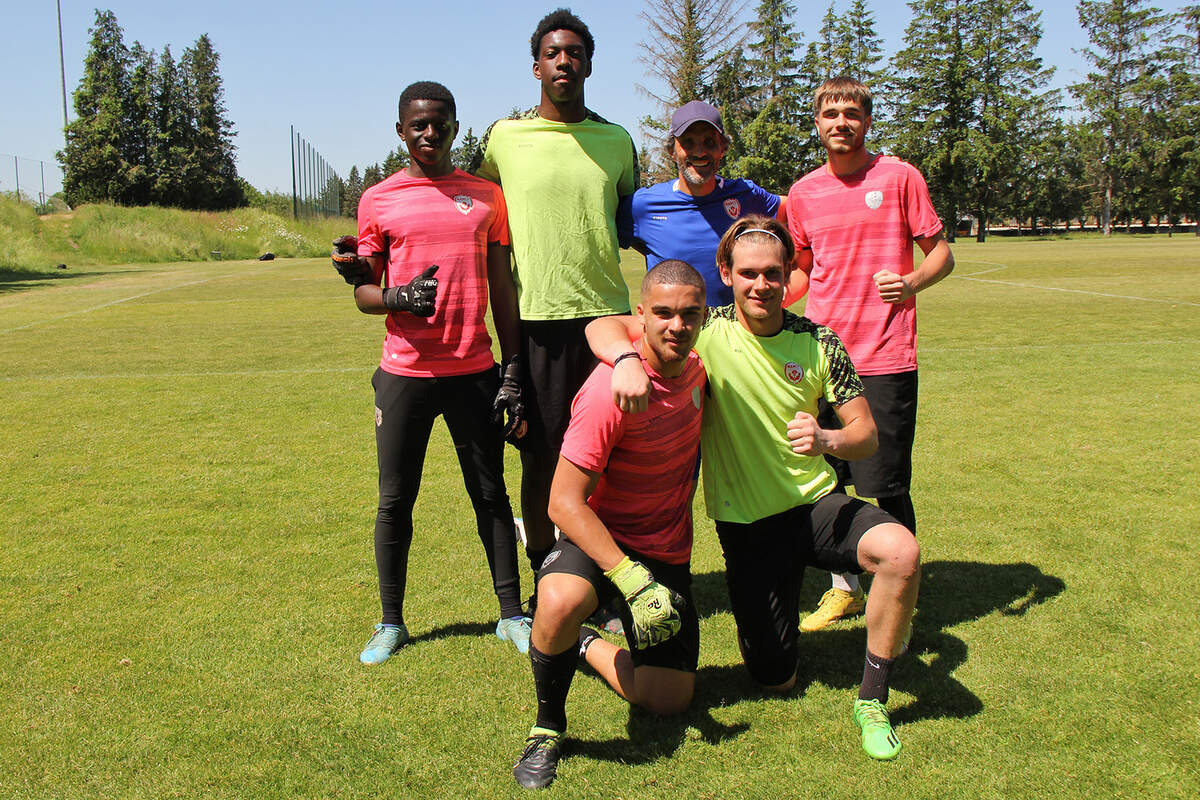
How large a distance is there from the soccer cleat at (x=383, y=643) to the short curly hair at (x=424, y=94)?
2179mm

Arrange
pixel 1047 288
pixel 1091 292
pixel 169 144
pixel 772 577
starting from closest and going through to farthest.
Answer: pixel 772 577 → pixel 1091 292 → pixel 1047 288 → pixel 169 144

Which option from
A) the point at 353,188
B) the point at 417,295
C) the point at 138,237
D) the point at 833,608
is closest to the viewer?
the point at 417,295

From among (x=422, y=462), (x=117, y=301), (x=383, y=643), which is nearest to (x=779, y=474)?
(x=422, y=462)

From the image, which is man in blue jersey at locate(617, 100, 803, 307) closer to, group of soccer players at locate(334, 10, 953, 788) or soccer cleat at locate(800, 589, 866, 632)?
group of soccer players at locate(334, 10, 953, 788)

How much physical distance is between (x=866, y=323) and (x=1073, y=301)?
15.3 m

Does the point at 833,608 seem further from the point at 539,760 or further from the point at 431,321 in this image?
the point at 431,321

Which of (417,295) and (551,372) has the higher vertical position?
(417,295)

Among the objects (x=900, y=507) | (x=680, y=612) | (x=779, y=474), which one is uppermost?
(x=779, y=474)

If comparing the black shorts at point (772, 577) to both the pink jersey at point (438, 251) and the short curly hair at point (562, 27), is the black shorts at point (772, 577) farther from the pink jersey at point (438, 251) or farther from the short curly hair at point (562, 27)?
the short curly hair at point (562, 27)

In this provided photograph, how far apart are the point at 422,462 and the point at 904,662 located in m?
2.18

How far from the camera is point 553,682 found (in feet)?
10.0

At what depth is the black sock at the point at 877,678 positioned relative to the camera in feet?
10.5

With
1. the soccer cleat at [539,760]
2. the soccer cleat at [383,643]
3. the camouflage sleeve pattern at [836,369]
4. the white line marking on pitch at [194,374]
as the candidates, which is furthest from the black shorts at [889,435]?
the white line marking on pitch at [194,374]

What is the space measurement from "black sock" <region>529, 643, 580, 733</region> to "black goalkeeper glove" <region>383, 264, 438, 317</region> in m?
1.37
